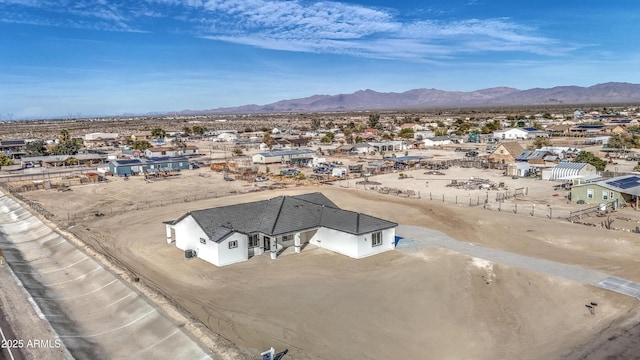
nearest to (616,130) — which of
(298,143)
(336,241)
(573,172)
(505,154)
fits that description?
(505,154)

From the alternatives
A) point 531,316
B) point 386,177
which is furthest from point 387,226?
point 386,177

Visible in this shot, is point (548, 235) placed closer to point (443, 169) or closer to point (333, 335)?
point (333, 335)

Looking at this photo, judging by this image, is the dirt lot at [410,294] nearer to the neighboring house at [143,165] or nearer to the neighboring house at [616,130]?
the neighboring house at [143,165]

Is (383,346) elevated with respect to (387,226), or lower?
lower

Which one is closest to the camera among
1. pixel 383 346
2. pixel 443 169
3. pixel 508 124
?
pixel 383 346

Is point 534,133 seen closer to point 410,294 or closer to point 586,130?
point 586,130

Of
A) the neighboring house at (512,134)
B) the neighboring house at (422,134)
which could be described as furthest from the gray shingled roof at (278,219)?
the neighboring house at (512,134)

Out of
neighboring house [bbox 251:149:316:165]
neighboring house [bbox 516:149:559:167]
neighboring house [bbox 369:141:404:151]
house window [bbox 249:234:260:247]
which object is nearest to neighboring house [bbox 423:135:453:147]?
neighboring house [bbox 369:141:404:151]
